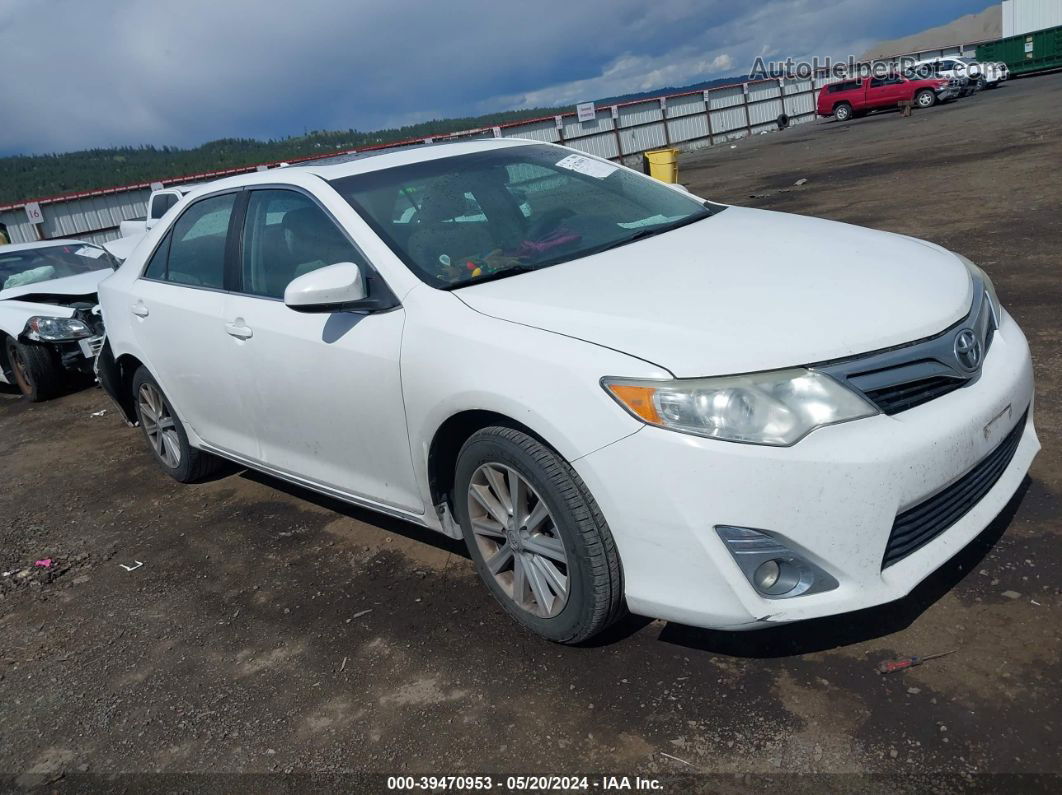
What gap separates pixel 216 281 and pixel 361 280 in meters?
1.31

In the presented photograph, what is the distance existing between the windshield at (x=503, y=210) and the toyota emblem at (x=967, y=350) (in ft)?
4.23

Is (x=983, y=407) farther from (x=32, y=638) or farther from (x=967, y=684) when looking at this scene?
(x=32, y=638)

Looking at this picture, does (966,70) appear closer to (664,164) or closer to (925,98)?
(925,98)

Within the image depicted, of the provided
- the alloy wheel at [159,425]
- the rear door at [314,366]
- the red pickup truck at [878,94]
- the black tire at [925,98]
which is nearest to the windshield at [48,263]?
the alloy wheel at [159,425]

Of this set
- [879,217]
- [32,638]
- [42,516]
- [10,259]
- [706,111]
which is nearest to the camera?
[32,638]

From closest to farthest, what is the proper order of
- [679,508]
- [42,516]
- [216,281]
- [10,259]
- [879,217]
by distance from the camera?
[679,508] → [216,281] → [42,516] → [10,259] → [879,217]

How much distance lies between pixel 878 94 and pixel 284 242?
3713cm

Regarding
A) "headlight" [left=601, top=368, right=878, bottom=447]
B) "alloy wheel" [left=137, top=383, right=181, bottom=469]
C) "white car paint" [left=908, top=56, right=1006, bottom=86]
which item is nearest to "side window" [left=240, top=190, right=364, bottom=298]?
"alloy wheel" [left=137, top=383, right=181, bottom=469]

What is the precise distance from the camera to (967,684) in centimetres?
249

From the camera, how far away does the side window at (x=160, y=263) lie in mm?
4660

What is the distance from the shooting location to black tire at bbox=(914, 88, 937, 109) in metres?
34.6

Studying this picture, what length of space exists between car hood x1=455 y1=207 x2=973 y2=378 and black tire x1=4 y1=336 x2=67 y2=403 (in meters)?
6.56

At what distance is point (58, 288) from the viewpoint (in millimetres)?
8273

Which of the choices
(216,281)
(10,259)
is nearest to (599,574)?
(216,281)
